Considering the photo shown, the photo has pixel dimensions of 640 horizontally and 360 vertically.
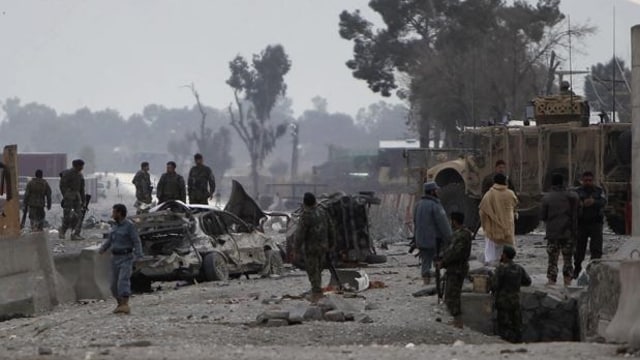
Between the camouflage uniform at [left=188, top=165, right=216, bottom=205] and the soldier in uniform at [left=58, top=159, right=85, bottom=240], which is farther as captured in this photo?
the soldier in uniform at [left=58, top=159, right=85, bottom=240]

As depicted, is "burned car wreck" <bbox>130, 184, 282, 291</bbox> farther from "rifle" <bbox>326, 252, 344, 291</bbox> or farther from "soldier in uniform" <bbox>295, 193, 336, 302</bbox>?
"soldier in uniform" <bbox>295, 193, 336, 302</bbox>

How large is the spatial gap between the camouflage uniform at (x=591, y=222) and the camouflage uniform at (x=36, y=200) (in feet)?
46.7

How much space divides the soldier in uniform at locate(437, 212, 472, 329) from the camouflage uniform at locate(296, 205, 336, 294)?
1.99 m

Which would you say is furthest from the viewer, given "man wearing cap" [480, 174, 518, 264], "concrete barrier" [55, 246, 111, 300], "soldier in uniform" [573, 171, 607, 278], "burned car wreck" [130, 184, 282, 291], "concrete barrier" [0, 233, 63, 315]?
"burned car wreck" [130, 184, 282, 291]

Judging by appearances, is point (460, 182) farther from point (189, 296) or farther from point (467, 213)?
point (189, 296)

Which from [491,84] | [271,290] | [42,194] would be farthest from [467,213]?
[491,84]

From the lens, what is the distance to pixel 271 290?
2247cm

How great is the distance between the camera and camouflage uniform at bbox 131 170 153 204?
3341 cm

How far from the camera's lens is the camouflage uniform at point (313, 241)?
1970 cm

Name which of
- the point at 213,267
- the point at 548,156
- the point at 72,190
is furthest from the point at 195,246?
the point at 548,156

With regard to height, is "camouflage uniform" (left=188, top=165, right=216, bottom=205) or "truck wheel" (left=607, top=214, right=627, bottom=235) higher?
"camouflage uniform" (left=188, top=165, right=216, bottom=205)

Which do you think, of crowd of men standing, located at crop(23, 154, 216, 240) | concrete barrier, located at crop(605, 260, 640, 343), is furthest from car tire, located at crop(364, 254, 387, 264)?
concrete barrier, located at crop(605, 260, 640, 343)

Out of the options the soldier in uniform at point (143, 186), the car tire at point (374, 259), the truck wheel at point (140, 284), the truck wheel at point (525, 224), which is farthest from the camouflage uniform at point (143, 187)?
the truck wheel at point (140, 284)

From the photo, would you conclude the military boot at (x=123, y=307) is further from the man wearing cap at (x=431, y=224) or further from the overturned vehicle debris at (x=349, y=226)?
the overturned vehicle debris at (x=349, y=226)
